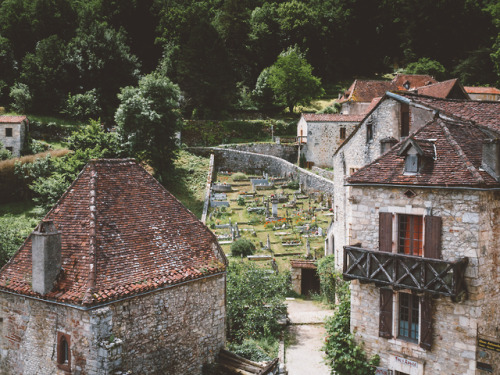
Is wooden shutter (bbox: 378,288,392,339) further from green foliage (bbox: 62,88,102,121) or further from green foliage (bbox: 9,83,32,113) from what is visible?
green foliage (bbox: 9,83,32,113)

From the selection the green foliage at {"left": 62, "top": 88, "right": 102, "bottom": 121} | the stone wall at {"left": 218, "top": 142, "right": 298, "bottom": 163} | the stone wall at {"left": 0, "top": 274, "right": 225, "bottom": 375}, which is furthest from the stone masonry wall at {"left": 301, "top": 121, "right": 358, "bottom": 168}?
the stone wall at {"left": 0, "top": 274, "right": 225, "bottom": 375}

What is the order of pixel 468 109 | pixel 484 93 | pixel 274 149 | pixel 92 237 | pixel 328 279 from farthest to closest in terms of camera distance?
pixel 274 149, pixel 484 93, pixel 328 279, pixel 468 109, pixel 92 237

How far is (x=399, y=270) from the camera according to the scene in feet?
41.5

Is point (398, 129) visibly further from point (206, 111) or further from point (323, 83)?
point (323, 83)

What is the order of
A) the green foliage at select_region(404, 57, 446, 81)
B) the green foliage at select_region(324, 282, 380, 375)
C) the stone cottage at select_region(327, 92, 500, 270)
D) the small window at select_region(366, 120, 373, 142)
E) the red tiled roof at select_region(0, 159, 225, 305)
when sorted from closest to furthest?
the red tiled roof at select_region(0, 159, 225, 305)
the green foliage at select_region(324, 282, 380, 375)
the stone cottage at select_region(327, 92, 500, 270)
the small window at select_region(366, 120, 373, 142)
the green foliage at select_region(404, 57, 446, 81)

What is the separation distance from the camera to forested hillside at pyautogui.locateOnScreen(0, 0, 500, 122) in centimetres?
5347

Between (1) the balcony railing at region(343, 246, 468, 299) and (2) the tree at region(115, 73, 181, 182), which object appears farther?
(2) the tree at region(115, 73, 181, 182)

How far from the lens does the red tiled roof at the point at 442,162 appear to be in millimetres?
11859

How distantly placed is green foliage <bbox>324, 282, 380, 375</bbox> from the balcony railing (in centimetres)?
215

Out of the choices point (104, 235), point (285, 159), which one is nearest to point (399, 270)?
point (104, 235)

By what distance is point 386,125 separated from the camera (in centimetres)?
1908

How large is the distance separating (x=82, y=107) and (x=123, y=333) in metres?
45.6

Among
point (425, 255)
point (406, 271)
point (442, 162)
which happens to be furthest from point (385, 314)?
point (442, 162)

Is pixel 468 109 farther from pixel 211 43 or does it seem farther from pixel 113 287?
pixel 211 43
